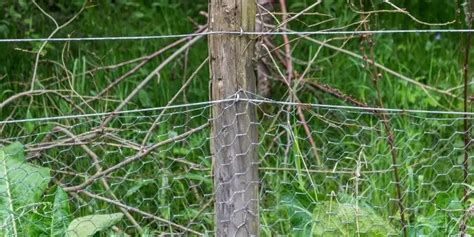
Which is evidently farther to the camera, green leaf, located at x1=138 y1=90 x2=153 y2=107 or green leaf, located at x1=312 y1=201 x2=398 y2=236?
green leaf, located at x1=138 y1=90 x2=153 y2=107

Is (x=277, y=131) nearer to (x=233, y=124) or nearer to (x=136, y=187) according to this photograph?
(x=136, y=187)

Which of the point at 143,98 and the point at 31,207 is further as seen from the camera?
the point at 143,98

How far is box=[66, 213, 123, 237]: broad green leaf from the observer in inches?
149

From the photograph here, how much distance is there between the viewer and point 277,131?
487 cm

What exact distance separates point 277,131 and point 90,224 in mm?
1368

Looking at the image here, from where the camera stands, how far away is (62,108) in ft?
16.9

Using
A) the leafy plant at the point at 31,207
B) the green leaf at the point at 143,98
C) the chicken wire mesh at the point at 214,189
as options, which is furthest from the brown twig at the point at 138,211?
the green leaf at the point at 143,98

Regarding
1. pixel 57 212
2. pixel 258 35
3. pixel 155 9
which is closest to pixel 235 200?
pixel 258 35

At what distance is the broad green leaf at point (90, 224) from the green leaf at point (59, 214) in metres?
0.08

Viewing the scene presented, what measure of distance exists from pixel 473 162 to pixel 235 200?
1780mm

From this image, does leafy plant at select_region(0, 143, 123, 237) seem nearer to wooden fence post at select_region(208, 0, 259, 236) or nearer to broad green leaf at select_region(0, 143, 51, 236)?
broad green leaf at select_region(0, 143, 51, 236)

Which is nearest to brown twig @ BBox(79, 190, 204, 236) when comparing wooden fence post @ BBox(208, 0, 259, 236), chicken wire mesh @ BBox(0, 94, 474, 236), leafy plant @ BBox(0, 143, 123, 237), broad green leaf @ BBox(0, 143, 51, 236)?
chicken wire mesh @ BBox(0, 94, 474, 236)

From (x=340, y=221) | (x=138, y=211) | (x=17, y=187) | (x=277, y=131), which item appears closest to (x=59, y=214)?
(x=17, y=187)

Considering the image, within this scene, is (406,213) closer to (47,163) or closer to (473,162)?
(473,162)
